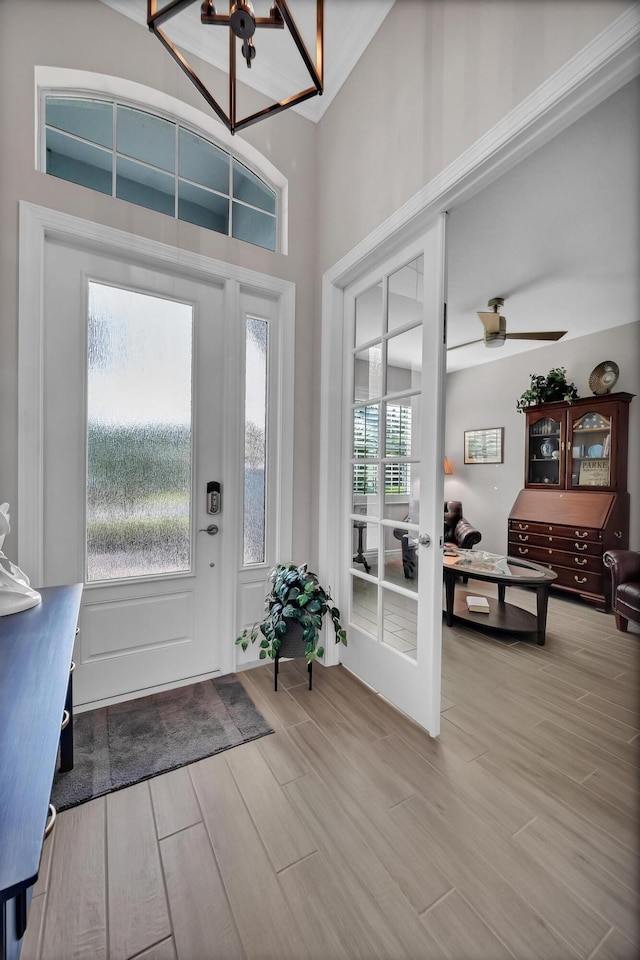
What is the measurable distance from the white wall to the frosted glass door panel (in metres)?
4.24

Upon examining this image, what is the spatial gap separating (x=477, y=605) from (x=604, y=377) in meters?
2.93

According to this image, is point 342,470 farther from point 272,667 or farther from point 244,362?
point 272,667

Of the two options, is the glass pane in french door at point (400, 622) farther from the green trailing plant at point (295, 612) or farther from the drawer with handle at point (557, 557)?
the drawer with handle at point (557, 557)

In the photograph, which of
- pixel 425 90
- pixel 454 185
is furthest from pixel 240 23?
pixel 425 90

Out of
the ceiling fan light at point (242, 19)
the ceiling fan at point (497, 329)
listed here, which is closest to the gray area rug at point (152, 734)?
the ceiling fan light at point (242, 19)

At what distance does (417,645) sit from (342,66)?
125 inches

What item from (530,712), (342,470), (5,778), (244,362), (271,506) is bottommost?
(530,712)

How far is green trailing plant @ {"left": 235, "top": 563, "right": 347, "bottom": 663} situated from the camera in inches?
83.7

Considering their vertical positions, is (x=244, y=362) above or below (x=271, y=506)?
above

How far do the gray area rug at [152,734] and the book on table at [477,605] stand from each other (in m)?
1.94

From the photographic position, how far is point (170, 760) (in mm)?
1688

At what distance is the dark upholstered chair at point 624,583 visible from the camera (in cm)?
304

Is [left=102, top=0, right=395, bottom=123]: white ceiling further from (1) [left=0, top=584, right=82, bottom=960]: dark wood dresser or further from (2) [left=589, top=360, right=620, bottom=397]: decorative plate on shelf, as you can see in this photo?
(2) [left=589, top=360, right=620, bottom=397]: decorative plate on shelf

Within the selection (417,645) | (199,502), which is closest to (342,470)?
(199,502)
